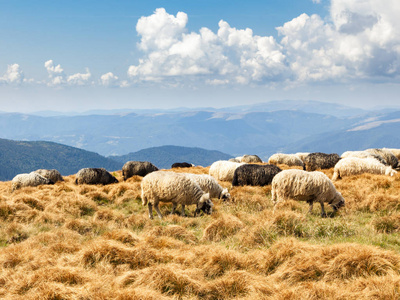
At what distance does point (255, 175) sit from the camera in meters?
17.7

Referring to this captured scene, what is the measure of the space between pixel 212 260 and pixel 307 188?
265 inches

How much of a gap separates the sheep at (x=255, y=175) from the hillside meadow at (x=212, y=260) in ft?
22.4

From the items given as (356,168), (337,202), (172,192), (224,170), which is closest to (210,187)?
(172,192)

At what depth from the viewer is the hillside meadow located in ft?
16.8

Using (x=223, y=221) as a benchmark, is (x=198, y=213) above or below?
below

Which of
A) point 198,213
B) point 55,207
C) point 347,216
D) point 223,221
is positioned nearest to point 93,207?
point 55,207

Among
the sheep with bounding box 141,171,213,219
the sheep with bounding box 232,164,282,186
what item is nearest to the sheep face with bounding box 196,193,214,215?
the sheep with bounding box 141,171,213,219

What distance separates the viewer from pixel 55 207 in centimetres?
1271

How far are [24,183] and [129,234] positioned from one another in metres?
16.8

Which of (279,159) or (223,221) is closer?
(223,221)

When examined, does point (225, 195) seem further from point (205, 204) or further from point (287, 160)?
point (287, 160)

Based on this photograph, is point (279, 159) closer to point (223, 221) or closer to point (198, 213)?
point (198, 213)

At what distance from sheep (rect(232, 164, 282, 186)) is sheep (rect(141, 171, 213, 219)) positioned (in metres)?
5.80

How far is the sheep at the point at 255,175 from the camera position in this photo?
17578 millimetres
